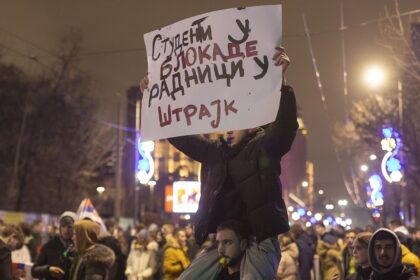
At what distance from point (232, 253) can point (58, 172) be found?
116 ft

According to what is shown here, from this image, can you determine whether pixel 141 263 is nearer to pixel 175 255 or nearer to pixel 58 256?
pixel 175 255

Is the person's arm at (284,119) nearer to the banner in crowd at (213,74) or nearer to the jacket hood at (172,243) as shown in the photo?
the banner in crowd at (213,74)

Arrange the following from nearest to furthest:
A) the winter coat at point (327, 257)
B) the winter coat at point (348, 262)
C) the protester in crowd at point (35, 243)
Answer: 1. the winter coat at point (348, 262)
2. the winter coat at point (327, 257)
3. the protester in crowd at point (35, 243)

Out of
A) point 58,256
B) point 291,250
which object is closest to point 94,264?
point 58,256

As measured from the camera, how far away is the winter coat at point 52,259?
7.92 m

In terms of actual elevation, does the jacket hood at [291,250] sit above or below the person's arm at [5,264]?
above

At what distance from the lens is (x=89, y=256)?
6742 millimetres

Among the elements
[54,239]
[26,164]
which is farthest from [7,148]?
[54,239]

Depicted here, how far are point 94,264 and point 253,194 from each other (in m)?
3.02

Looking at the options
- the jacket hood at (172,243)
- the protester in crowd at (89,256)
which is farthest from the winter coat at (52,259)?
the jacket hood at (172,243)

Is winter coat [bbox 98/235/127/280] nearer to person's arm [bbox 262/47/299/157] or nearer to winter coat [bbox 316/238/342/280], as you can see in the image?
winter coat [bbox 316/238/342/280]

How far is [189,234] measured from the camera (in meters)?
19.3

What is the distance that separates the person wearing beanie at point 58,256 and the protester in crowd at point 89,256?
0.80 meters

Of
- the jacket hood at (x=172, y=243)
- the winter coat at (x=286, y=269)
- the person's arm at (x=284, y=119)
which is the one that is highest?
the person's arm at (x=284, y=119)
